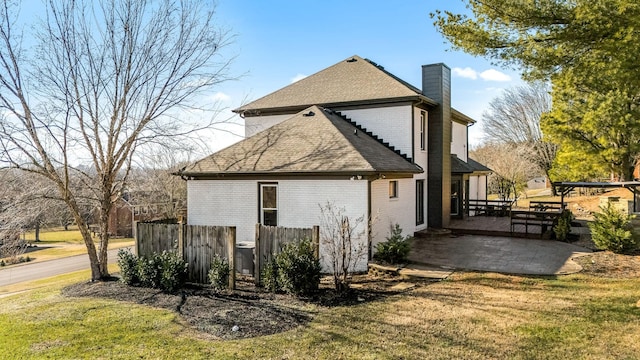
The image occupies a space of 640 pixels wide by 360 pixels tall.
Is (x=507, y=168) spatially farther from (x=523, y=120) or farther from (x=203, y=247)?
(x=203, y=247)

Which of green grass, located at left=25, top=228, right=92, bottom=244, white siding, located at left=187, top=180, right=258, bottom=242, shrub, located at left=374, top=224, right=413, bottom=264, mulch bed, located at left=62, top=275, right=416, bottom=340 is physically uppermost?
white siding, located at left=187, top=180, right=258, bottom=242

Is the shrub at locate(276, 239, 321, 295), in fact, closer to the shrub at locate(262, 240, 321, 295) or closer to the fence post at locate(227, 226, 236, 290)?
the shrub at locate(262, 240, 321, 295)

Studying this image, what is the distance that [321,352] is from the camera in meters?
6.43

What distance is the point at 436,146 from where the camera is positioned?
17922mm

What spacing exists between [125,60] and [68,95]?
1.92m

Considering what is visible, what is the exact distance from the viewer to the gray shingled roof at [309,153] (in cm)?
1262

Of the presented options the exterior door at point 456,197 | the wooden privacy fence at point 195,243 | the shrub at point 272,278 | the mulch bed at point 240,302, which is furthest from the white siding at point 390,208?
the exterior door at point 456,197

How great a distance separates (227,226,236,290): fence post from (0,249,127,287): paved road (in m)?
17.4

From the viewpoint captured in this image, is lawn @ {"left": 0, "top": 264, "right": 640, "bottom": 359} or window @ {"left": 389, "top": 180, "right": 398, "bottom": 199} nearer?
lawn @ {"left": 0, "top": 264, "right": 640, "bottom": 359}

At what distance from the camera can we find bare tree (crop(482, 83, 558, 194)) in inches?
1625

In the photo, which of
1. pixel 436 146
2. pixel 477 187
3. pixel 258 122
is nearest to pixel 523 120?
pixel 477 187

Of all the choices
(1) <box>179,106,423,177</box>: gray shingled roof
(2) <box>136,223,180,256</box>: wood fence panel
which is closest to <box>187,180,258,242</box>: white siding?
(1) <box>179,106,423,177</box>: gray shingled roof

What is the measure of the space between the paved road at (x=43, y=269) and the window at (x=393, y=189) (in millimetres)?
18421

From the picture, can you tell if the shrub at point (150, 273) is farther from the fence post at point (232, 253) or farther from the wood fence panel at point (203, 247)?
the fence post at point (232, 253)
